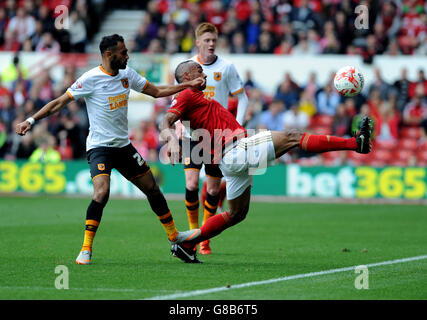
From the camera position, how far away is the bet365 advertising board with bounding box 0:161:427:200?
61.6 feet

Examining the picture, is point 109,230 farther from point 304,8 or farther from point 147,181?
point 304,8

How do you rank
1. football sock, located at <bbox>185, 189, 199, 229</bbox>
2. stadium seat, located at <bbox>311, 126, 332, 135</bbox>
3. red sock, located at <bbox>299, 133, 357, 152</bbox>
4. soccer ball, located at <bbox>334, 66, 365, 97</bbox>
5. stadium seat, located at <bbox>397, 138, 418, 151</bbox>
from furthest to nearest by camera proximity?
stadium seat, located at <bbox>311, 126, 332, 135</bbox>, stadium seat, located at <bbox>397, 138, 418, 151</bbox>, football sock, located at <bbox>185, 189, 199, 229</bbox>, soccer ball, located at <bbox>334, 66, 365, 97</bbox>, red sock, located at <bbox>299, 133, 357, 152</bbox>

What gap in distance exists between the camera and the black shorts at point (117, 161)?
862 cm

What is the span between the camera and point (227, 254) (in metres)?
9.61

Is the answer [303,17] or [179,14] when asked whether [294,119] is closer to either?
[303,17]

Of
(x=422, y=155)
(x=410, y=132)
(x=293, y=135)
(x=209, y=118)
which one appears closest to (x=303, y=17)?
(x=410, y=132)

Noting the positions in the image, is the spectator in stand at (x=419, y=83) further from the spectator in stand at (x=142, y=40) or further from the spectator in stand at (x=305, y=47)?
the spectator in stand at (x=142, y=40)

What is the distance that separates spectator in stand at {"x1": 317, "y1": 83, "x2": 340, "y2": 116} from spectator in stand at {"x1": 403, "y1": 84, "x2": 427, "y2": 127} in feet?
6.13

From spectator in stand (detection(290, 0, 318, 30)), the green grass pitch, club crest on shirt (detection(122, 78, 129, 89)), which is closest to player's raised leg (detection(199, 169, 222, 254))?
the green grass pitch

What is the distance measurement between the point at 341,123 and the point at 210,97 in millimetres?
10711

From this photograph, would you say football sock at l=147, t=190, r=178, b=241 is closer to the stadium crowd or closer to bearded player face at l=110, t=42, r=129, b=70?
bearded player face at l=110, t=42, r=129, b=70

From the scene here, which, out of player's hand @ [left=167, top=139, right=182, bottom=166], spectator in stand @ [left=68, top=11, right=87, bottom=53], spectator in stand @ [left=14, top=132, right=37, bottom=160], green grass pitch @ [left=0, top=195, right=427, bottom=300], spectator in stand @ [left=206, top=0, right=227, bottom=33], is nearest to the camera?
green grass pitch @ [left=0, top=195, right=427, bottom=300]

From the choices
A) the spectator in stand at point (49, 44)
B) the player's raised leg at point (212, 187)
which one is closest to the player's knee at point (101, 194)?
the player's raised leg at point (212, 187)

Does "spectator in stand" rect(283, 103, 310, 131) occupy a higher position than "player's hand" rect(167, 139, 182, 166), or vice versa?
"spectator in stand" rect(283, 103, 310, 131)
